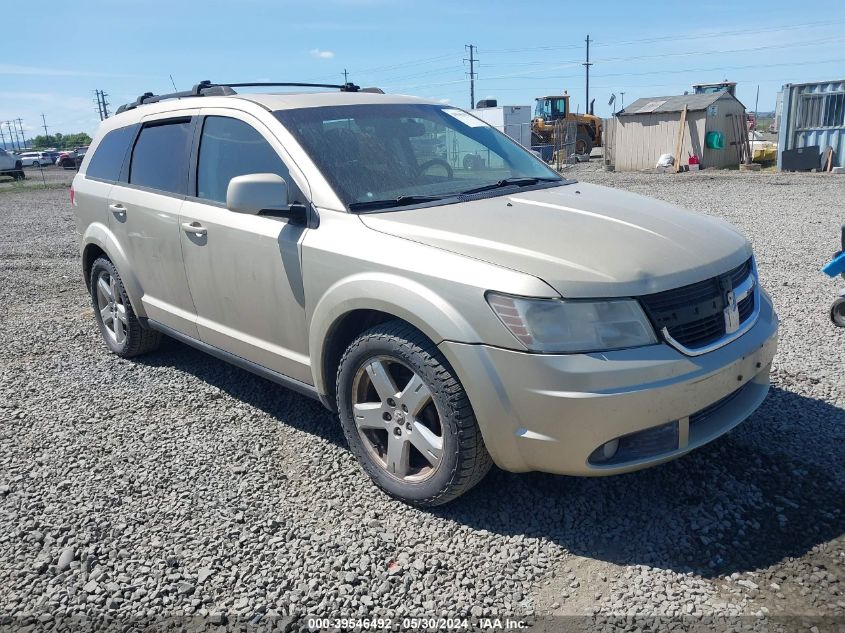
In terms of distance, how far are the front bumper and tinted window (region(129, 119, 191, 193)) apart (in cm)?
246

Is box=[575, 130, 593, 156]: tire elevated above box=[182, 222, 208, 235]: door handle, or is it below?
below

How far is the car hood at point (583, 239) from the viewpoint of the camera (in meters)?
2.66

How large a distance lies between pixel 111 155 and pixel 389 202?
2885 mm

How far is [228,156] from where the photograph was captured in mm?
3934

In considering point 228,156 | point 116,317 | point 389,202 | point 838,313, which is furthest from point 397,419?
point 838,313

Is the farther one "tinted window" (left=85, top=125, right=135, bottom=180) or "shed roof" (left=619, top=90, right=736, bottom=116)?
"shed roof" (left=619, top=90, right=736, bottom=116)

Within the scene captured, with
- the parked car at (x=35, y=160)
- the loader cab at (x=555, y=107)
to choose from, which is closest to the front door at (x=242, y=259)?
the loader cab at (x=555, y=107)

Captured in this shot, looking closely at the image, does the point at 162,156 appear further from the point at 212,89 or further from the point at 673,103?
the point at 673,103

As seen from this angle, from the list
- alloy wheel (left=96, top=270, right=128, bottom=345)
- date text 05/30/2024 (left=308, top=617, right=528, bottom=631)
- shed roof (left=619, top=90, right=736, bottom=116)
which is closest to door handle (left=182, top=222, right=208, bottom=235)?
alloy wheel (left=96, top=270, right=128, bottom=345)

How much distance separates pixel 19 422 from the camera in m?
4.32

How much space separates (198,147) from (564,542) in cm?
306

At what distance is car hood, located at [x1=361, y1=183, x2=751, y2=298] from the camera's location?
8.72 feet

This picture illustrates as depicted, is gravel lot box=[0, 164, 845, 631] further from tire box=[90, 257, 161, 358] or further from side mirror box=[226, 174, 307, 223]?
side mirror box=[226, 174, 307, 223]

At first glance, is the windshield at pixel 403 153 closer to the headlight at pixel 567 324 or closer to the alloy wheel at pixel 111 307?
the headlight at pixel 567 324
